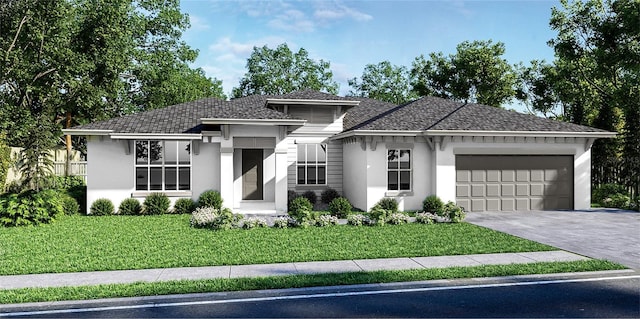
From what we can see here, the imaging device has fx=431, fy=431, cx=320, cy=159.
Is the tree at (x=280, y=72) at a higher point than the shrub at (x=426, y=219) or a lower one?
higher

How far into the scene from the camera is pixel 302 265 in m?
9.34

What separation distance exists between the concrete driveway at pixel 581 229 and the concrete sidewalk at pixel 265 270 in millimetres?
1264

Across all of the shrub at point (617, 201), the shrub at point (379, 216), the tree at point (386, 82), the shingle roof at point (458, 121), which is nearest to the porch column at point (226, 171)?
the shingle roof at point (458, 121)

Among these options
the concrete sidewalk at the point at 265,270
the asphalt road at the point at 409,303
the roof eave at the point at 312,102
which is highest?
the roof eave at the point at 312,102

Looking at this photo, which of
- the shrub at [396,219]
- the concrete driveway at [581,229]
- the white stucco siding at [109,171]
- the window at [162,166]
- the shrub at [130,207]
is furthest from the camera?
the window at [162,166]

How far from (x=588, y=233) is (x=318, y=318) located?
11.0 metres

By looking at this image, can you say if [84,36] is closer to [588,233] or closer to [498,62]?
[588,233]

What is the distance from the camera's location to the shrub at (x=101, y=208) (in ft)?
57.4

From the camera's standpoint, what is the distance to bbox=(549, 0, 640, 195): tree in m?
21.8

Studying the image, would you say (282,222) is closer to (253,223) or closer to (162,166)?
(253,223)

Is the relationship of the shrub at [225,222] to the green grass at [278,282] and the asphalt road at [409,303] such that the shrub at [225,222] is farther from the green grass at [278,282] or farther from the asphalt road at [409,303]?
the asphalt road at [409,303]

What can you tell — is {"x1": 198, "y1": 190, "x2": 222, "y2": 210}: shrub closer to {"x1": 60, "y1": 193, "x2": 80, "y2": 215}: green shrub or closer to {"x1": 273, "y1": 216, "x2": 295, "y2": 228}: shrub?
{"x1": 273, "y1": 216, "x2": 295, "y2": 228}: shrub

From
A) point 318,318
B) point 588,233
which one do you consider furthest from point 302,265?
point 588,233

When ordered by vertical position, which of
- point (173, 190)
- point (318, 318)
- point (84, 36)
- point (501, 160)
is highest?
point (84, 36)
